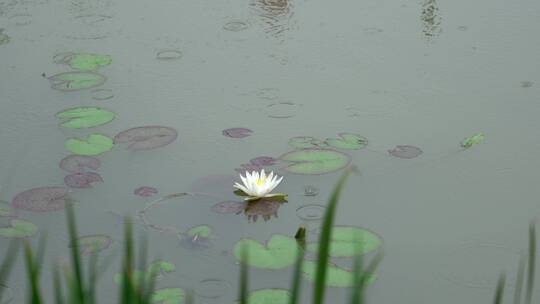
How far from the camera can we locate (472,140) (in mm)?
2615

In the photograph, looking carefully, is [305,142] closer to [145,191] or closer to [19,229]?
[145,191]

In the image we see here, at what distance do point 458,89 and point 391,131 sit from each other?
36cm

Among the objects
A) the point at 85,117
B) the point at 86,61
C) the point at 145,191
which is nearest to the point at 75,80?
the point at 86,61

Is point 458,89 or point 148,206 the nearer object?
point 148,206

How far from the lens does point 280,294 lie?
6.63 feet

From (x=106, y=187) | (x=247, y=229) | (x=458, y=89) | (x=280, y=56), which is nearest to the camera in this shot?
(x=247, y=229)

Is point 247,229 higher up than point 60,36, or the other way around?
point 60,36

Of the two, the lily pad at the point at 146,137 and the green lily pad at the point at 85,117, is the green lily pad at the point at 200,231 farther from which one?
the green lily pad at the point at 85,117

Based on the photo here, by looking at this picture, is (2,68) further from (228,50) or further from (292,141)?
(292,141)

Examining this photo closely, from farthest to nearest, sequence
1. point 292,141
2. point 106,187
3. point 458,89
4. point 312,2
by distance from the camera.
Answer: point 312,2, point 458,89, point 292,141, point 106,187

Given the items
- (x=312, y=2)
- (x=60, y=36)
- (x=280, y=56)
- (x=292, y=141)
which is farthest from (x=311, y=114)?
(x=60, y=36)

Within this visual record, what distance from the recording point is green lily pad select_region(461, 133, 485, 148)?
8.54ft

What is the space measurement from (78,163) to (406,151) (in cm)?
93

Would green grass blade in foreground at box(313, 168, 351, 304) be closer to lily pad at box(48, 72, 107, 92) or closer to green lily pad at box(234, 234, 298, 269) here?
green lily pad at box(234, 234, 298, 269)
